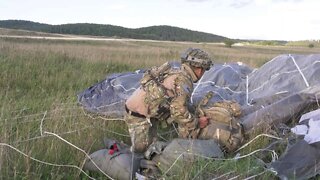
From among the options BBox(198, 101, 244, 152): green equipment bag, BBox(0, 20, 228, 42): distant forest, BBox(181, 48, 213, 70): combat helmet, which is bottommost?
BBox(0, 20, 228, 42): distant forest

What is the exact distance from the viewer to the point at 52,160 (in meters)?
4.36

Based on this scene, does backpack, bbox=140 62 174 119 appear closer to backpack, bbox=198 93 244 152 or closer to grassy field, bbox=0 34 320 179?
backpack, bbox=198 93 244 152

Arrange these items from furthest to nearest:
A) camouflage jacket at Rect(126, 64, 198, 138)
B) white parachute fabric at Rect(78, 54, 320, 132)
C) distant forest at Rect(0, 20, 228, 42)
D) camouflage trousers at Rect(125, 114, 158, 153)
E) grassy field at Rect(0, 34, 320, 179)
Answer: distant forest at Rect(0, 20, 228, 42) < white parachute fabric at Rect(78, 54, 320, 132) < camouflage trousers at Rect(125, 114, 158, 153) < camouflage jacket at Rect(126, 64, 198, 138) < grassy field at Rect(0, 34, 320, 179)

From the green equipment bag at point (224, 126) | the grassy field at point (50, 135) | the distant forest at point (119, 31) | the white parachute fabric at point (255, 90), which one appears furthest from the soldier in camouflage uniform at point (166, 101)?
the distant forest at point (119, 31)

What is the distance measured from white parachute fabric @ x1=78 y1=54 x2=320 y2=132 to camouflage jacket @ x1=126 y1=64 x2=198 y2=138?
3.42 ft

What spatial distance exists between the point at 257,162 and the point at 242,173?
50cm

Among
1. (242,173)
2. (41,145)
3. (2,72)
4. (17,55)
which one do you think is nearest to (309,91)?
(242,173)

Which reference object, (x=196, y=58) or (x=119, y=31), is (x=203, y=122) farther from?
(x=119, y=31)

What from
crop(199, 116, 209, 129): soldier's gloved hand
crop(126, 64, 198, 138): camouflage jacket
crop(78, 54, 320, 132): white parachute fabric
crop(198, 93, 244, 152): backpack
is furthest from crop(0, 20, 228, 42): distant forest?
crop(199, 116, 209, 129): soldier's gloved hand

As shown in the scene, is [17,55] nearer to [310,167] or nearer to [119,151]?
[119,151]

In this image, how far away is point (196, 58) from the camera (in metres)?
4.88

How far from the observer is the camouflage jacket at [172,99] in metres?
4.71

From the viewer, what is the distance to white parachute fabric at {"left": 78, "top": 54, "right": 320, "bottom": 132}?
19.9 ft

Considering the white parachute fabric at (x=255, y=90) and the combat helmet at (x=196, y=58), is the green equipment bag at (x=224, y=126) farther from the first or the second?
the combat helmet at (x=196, y=58)
